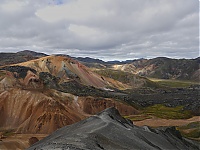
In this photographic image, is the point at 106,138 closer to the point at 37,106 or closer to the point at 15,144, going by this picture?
the point at 15,144

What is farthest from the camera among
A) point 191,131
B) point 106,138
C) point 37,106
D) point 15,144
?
point 37,106

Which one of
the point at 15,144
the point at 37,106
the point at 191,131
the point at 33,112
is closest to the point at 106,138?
the point at 15,144

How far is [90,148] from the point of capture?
76.3 feet

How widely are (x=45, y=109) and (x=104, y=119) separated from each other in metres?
38.5

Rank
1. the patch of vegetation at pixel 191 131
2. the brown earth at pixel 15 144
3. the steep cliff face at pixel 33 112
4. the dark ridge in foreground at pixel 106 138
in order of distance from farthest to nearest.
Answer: the steep cliff face at pixel 33 112
the patch of vegetation at pixel 191 131
the brown earth at pixel 15 144
the dark ridge in foreground at pixel 106 138

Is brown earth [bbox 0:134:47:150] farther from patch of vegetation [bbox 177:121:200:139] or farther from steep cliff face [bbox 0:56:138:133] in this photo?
patch of vegetation [bbox 177:121:200:139]

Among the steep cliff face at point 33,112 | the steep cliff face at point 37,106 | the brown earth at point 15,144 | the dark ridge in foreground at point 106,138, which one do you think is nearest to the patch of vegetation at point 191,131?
the dark ridge in foreground at point 106,138

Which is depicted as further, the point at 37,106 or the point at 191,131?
the point at 37,106

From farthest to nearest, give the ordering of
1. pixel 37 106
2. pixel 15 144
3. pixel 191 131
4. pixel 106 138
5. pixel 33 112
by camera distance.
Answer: pixel 37 106 → pixel 33 112 → pixel 191 131 → pixel 15 144 → pixel 106 138

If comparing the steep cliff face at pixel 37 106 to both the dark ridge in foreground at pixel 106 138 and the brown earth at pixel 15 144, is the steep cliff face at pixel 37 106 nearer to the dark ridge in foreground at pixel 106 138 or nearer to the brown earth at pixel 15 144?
the brown earth at pixel 15 144

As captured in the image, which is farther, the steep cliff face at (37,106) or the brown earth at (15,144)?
the steep cliff face at (37,106)

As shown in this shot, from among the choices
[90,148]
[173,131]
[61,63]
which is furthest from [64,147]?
[61,63]

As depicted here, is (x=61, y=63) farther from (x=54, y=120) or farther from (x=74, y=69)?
(x=54, y=120)

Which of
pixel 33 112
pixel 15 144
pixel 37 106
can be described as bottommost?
pixel 15 144
